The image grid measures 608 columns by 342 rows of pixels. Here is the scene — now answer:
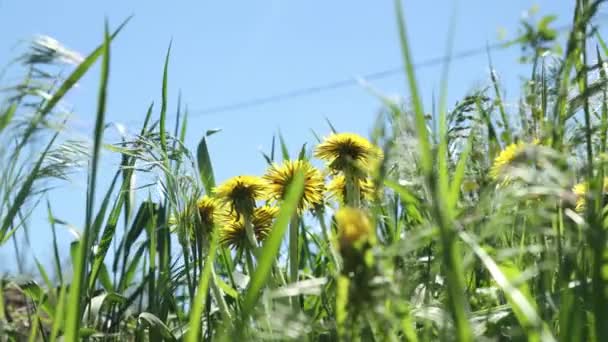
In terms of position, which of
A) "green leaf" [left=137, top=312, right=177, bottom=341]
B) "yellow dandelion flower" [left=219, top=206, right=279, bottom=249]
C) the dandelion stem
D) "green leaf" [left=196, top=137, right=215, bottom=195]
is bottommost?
"green leaf" [left=137, top=312, right=177, bottom=341]

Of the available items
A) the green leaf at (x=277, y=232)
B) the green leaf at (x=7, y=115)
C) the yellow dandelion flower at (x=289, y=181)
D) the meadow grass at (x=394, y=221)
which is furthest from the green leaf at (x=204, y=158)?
the green leaf at (x=277, y=232)

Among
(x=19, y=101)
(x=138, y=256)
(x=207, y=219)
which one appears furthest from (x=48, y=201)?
(x=19, y=101)

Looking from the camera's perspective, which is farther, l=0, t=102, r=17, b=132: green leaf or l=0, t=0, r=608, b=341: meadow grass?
l=0, t=102, r=17, b=132: green leaf

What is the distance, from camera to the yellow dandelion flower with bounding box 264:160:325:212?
133 centimetres

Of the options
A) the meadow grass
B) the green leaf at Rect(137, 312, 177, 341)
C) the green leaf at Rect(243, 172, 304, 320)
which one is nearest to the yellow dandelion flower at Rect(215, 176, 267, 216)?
the meadow grass

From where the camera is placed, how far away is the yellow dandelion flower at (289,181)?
4.36 feet

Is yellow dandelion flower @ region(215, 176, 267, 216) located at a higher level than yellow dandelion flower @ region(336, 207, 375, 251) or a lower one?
higher

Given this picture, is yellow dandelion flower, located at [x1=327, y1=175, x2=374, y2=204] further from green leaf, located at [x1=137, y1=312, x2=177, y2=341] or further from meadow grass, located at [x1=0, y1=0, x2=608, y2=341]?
green leaf, located at [x1=137, y1=312, x2=177, y2=341]

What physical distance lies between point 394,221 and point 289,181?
0.73 ft

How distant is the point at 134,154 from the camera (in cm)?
102

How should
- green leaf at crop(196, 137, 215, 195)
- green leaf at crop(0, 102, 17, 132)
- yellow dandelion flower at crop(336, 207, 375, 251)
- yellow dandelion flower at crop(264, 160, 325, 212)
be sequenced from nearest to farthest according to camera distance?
yellow dandelion flower at crop(336, 207, 375, 251)
green leaf at crop(0, 102, 17, 132)
yellow dandelion flower at crop(264, 160, 325, 212)
green leaf at crop(196, 137, 215, 195)

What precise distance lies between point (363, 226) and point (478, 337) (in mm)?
319

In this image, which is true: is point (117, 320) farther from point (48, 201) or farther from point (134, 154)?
point (134, 154)

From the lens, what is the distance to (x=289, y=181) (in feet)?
4.34
